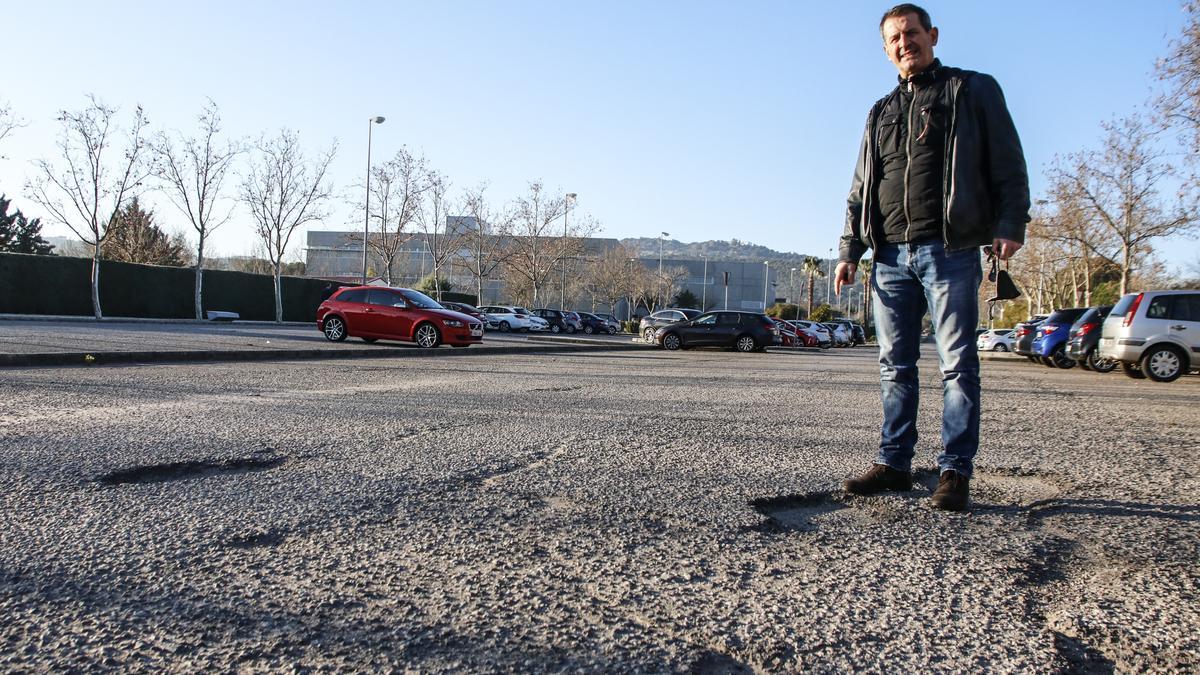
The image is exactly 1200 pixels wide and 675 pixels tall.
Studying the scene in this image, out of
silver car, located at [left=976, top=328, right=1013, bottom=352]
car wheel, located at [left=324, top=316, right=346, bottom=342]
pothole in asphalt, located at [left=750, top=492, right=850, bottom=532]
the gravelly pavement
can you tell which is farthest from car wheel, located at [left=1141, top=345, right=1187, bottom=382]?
silver car, located at [left=976, top=328, right=1013, bottom=352]

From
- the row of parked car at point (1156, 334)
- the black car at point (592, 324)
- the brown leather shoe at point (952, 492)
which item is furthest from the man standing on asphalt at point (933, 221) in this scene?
the black car at point (592, 324)

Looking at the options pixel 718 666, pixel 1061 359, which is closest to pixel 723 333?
pixel 1061 359

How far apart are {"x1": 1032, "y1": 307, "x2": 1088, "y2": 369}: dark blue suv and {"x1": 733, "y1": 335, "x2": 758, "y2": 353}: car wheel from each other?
923 cm

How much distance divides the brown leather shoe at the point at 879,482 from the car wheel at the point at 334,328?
16682 mm

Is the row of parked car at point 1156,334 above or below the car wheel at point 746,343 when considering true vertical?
above

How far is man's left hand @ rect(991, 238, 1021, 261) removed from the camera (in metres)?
3.20

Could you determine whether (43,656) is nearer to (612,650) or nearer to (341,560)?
(341,560)

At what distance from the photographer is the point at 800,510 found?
3.08 meters

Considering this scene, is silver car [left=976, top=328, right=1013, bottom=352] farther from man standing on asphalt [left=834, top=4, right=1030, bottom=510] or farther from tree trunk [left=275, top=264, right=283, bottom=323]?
man standing on asphalt [left=834, top=4, right=1030, bottom=510]

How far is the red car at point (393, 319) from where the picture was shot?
17.9 m

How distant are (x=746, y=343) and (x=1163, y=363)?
15.0m

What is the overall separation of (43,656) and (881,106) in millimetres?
3571

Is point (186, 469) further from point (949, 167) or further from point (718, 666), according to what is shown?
point (949, 167)

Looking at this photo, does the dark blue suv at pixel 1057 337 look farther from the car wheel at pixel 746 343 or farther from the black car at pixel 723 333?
the car wheel at pixel 746 343
